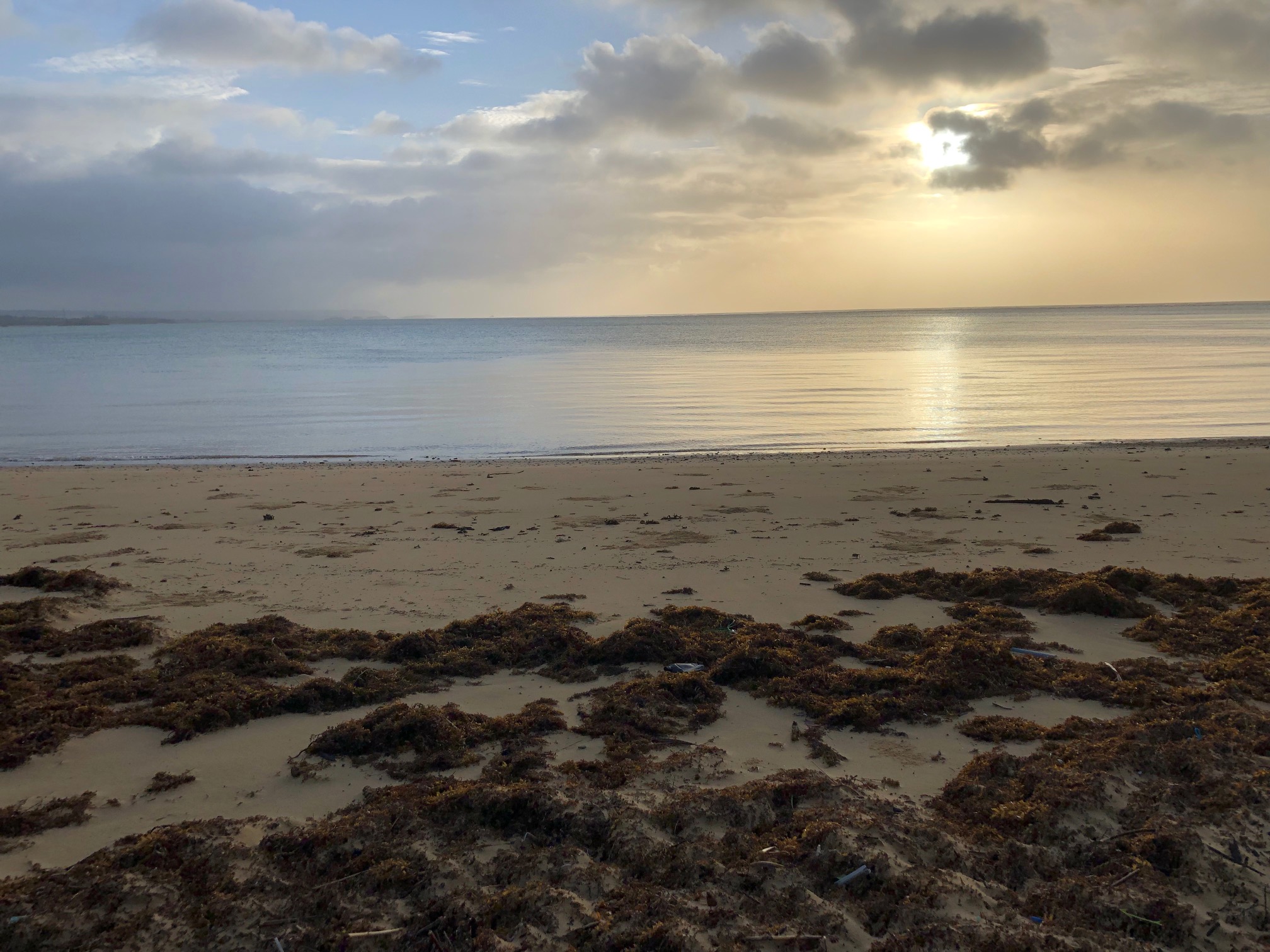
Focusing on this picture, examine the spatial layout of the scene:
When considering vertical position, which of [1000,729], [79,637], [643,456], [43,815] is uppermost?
[643,456]

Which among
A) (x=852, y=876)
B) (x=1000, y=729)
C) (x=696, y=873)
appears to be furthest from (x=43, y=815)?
(x=1000, y=729)

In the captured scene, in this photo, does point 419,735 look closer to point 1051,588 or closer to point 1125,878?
A: point 1125,878

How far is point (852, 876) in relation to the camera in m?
3.30

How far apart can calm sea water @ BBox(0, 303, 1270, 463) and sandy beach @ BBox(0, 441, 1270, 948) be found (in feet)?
14.5

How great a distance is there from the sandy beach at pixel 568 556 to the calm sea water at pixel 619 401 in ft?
14.5

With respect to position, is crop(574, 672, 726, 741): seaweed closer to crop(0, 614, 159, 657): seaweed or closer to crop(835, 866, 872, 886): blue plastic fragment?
crop(835, 866, 872, 886): blue plastic fragment

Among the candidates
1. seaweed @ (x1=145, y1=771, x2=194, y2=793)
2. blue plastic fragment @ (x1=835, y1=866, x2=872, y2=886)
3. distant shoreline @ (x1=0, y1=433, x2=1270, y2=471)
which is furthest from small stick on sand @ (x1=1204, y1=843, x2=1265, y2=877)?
distant shoreline @ (x1=0, y1=433, x2=1270, y2=471)

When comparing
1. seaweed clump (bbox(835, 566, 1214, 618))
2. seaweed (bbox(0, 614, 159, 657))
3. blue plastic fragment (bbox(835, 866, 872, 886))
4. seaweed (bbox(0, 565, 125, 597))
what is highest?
seaweed (bbox(0, 565, 125, 597))

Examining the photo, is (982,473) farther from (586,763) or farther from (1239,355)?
(1239,355)

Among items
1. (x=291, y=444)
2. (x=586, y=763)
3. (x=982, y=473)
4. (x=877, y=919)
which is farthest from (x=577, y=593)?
(x=291, y=444)

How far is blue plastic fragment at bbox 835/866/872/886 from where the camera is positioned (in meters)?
3.29

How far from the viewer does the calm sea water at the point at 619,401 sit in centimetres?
2211

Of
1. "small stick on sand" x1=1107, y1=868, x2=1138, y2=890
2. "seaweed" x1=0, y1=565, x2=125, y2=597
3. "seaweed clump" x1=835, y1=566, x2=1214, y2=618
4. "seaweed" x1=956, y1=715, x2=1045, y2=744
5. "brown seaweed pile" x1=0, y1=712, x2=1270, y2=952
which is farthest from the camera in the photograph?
"seaweed" x1=0, y1=565, x2=125, y2=597

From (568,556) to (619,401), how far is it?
2264 cm
